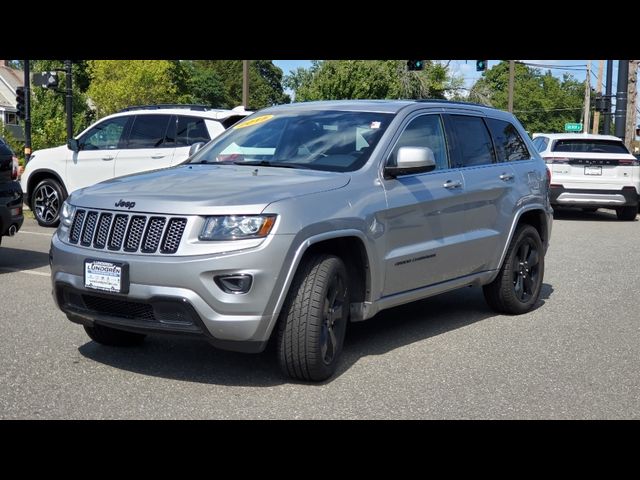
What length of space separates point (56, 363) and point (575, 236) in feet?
34.8

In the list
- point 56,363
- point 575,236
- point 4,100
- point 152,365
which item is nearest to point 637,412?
point 152,365

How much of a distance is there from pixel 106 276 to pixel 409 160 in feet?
7.03

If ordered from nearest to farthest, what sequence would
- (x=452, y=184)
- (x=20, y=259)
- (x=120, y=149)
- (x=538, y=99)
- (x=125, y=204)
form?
(x=125, y=204)
(x=452, y=184)
(x=20, y=259)
(x=120, y=149)
(x=538, y=99)

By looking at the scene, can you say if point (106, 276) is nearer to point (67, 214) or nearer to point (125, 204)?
point (125, 204)

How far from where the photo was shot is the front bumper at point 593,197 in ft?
56.0

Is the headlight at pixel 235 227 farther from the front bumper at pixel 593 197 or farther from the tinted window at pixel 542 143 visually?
the tinted window at pixel 542 143

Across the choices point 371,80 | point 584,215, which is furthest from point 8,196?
point 371,80

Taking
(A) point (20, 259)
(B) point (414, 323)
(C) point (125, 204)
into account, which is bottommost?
(A) point (20, 259)

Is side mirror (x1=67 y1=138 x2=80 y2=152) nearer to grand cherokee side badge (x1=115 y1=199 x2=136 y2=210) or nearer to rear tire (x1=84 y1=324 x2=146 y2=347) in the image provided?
rear tire (x1=84 y1=324 x2=146 y2=347)

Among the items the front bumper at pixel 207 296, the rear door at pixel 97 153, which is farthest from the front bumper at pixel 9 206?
the front bumper at pixel 207 296

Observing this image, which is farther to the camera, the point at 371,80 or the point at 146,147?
the point at 371,80

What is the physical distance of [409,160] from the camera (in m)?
5.73

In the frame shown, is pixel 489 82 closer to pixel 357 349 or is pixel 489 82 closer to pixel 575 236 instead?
pixel 575 236
